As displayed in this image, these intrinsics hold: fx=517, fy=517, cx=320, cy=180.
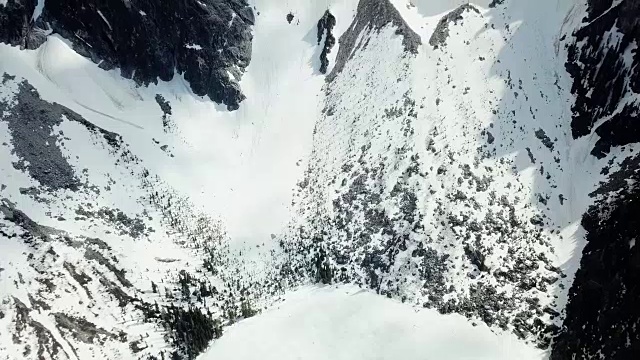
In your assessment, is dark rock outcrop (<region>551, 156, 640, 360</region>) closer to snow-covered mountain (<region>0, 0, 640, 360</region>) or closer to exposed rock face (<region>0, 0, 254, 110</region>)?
snow-covered mountain (<region>0, 0, 640, 360</region>)

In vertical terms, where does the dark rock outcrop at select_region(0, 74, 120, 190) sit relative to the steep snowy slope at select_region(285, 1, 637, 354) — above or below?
above

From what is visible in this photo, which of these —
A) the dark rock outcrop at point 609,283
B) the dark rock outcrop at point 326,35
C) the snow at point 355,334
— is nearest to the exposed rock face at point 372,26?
the dark rock outcrop at point 326,35

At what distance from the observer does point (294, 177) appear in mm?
118375

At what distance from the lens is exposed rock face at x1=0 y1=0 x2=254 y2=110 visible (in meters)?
130

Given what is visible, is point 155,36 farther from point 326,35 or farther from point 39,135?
point 326,35

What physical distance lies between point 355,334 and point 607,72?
61230 millimetres

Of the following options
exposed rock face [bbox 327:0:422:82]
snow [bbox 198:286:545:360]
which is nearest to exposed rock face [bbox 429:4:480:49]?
exposed rock face [bbox 327:0:422:82]

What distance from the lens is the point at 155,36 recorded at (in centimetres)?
13800

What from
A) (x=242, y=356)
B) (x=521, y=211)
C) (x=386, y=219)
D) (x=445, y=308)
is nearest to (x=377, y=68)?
(x=386, y=219)

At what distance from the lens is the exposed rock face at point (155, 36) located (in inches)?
5103

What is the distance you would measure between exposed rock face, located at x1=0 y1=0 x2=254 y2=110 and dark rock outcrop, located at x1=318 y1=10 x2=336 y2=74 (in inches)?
889

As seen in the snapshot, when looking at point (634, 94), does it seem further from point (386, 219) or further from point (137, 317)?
point (137, 317)

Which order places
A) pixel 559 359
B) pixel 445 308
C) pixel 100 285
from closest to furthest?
pixel 559 359
pixel 445 308
pixel 100 285

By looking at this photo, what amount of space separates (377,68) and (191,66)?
5330 centimetres
